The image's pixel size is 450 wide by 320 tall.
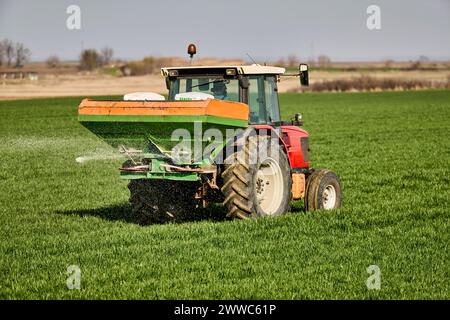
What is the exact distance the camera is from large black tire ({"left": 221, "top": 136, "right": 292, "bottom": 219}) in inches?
429

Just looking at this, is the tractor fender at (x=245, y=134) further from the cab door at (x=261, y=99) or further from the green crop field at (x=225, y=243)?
the green crop field at (x=225, y=243)

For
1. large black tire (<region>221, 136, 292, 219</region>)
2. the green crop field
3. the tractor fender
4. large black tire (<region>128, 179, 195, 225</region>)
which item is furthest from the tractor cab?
the green crop field

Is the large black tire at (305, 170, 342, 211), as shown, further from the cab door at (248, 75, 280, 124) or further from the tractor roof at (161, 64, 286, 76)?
the tractor roof at (161, 64, 286, 76)

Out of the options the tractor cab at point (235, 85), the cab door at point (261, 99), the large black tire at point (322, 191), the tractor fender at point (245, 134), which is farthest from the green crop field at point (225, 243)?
the tractor cab at point (235, 85)

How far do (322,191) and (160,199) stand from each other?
2.50 meters

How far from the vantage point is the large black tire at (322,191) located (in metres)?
12.3

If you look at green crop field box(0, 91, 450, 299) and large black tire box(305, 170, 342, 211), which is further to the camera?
large black tire box(305, 170, 342, 211)

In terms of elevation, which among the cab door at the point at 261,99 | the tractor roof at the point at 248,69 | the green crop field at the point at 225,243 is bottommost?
the green crop field at the point at 225,243

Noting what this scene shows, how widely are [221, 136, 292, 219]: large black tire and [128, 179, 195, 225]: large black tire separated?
117cm

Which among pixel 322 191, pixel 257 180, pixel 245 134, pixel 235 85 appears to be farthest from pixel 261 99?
pixel 322 191

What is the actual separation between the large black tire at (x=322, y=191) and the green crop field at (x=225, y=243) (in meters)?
0.42

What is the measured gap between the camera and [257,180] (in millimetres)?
11656
